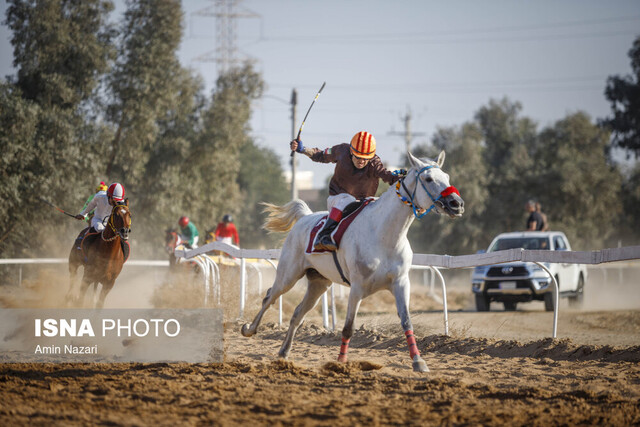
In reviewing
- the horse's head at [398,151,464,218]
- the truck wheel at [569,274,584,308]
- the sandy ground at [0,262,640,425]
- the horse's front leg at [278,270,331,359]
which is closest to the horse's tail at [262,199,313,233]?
the horse's front leg at [278,270,331,359]

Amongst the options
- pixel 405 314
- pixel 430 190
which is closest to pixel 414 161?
pixel 430 190

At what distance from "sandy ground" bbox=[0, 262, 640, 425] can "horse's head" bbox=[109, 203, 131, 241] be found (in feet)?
7.44

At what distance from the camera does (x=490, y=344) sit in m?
9.35

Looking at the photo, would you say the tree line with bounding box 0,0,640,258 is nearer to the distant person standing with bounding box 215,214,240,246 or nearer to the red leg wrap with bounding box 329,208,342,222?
the distant person standing with bounding box 215,214,240,246

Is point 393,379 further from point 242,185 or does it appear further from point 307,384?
point 242,185

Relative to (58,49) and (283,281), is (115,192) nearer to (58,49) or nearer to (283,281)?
(283,281)

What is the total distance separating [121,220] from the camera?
37.2 ft

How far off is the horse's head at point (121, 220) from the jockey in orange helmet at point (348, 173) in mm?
3670

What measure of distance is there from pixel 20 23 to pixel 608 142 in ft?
121

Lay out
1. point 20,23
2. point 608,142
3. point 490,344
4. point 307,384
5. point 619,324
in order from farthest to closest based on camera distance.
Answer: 1. point 608,142
2. point 20,23
3. point 619,324
4. point 490,344
5. point 307,384

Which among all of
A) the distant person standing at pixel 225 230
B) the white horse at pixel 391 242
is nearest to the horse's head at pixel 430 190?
the white horse at pixel 391 242

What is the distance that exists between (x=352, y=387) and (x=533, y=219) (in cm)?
1345

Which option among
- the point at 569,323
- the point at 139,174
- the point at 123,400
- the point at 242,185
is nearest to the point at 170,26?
the point at 139,174

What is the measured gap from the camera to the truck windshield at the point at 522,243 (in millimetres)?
18141
